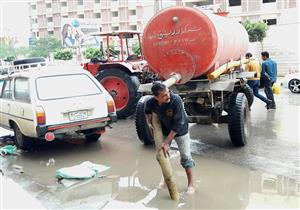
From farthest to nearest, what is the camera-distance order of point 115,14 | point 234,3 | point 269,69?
point 115,14 → point 234,3 → point 269,69

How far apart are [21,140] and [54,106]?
3.87 ft

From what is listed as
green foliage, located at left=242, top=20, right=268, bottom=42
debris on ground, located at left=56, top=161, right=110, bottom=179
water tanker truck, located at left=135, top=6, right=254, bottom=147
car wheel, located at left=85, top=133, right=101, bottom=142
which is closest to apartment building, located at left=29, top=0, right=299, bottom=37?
green foliage, located at left=242, top=20, right=268, bottom=42

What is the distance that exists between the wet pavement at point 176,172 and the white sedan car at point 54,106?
48cm

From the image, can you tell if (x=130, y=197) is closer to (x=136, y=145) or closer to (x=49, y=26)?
(x=136, y=145)

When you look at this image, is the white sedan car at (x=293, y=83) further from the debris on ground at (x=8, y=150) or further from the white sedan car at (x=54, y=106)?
the debris on ground at (x=8, y=150)

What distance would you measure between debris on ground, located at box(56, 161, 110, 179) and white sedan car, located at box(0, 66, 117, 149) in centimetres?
83

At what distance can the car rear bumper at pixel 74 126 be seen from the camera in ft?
20.5

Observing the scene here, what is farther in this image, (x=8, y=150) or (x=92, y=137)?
(x=92, y=137)

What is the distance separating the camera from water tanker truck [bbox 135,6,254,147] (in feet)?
20.5

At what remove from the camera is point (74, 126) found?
6.54 meters

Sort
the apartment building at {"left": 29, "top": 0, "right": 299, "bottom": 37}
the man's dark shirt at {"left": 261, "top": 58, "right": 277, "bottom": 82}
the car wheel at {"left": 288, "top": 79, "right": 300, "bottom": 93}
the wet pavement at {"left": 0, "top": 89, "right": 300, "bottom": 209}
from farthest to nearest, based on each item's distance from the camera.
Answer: the apartment building at {"left": 29, "top": 0, "right": 299, "bottom": 37} < the car wheel at {"left": 288, "top": 79, "right": 300, "bottom": 93} < the man's dark shirt at {"left": 261, "top": 58, "right": 277, "bottom": 82} < the wet pavement at {"left": 0, "top": 89, "right": 300, "bottom": 209}

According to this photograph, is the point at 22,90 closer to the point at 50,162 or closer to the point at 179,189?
the point at 50,162

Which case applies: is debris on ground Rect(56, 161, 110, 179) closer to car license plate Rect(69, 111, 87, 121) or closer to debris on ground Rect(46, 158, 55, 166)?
debris on ground Rect(46, 158, 55, 166)

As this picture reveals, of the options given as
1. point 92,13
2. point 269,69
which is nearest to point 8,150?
point 269,69
